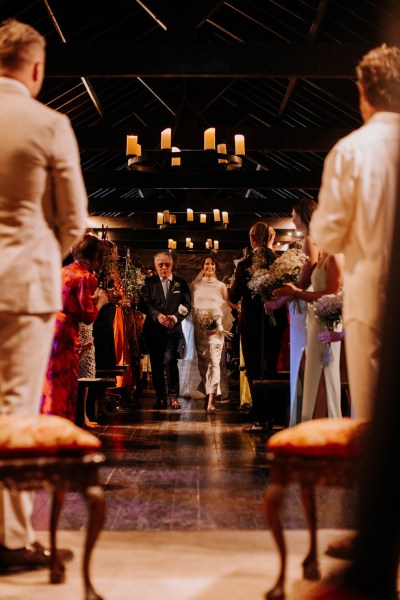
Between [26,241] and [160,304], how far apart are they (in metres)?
7.64

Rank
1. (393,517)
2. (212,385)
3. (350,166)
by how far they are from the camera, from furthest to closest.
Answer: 1. (212,385)
2. (350,166)
3. (393,517)

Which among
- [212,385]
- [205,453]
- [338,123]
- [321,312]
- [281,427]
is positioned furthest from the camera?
[338,123]

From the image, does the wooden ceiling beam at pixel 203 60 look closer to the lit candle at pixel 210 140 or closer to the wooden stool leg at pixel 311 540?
Result: the lit candle at pixel 210 140

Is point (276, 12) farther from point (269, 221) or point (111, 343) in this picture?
point (269, 221)

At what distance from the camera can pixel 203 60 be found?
9.47 metres

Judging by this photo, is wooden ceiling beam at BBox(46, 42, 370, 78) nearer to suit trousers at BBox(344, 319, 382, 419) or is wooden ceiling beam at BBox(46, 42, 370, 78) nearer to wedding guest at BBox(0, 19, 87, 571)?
wedding guest at BBox(0, 19, 87, 571)

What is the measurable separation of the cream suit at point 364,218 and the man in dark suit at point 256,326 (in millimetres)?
4535

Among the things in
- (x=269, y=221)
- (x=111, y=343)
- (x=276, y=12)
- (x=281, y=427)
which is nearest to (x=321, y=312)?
(x=281, y=427)

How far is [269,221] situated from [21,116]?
22660mm

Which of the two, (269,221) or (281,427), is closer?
(281,427)

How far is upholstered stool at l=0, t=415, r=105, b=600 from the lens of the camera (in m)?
2.55

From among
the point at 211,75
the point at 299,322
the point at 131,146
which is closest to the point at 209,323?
the point at 131,146

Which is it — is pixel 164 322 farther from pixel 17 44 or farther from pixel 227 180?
pixel 227 180

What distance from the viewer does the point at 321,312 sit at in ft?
16.4
